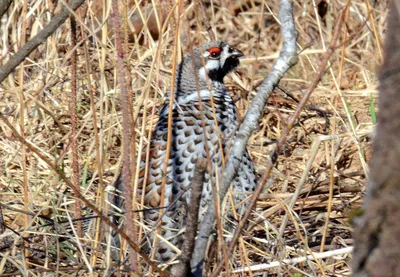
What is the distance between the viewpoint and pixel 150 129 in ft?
9.81

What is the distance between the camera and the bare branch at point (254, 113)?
6.77 feet

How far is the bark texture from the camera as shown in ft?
4.50

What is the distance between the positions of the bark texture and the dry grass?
0.31 m

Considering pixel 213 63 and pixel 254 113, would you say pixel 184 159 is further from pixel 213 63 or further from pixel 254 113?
pixel 254 113

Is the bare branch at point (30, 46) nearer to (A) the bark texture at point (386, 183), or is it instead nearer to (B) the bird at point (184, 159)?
(B) the bird at point (184, 159)

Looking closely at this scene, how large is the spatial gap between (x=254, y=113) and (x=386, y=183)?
752 millimetres

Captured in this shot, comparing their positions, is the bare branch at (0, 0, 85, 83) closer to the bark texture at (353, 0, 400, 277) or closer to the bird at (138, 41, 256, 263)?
the bird at (138, 41, 256, 263)

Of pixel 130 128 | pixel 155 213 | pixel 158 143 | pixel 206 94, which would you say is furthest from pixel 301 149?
pixel 130 128

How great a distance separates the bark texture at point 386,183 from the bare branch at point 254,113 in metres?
0.63

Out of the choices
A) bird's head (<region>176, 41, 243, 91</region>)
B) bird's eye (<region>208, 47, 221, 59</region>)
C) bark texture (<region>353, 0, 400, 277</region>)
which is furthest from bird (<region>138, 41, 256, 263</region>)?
bark texture (<region>353, 0, 400, 277</region>)

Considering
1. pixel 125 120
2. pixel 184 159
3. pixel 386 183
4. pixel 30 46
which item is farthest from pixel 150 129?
pixel 386 183

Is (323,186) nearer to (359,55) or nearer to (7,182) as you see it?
(7,182)

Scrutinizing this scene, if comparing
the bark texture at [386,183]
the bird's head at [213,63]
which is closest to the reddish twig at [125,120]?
the bark texture at [386,183]

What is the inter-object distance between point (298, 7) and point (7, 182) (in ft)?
9.26
